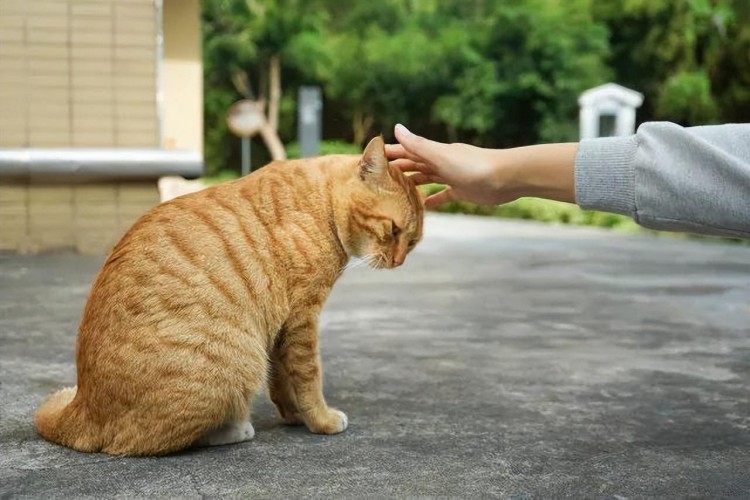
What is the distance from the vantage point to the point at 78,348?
1.78 metres

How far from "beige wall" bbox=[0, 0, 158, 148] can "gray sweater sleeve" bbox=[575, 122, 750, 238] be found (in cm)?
426

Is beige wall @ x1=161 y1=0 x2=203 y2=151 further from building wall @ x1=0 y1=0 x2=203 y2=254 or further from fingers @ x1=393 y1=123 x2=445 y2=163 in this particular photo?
fingers @ x1=393 y1=123 x2=445 y2=163

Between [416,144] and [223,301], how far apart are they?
1.69ft

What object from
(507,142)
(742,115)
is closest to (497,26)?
(507,142)

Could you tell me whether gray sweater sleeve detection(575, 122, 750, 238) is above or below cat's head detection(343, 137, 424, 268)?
above

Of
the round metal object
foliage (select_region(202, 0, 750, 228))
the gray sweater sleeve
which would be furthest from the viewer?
the round metal object

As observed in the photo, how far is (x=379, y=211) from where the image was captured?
5.98ft

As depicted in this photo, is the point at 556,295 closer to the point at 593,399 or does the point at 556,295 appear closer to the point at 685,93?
the point at 593,399

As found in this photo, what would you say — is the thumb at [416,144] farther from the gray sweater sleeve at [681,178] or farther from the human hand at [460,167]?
the gray sweater sleeve at [681,178]

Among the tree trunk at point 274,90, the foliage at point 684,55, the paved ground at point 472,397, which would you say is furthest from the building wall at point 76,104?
the tree trunk at point 274,90

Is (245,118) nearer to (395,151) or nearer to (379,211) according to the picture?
(395,151)

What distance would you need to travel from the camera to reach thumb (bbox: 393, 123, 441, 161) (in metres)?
1.78

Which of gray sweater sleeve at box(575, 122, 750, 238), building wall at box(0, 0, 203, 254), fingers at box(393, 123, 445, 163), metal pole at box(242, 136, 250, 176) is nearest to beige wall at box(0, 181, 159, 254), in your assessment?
building wall at box(0, 0, 203, 254)

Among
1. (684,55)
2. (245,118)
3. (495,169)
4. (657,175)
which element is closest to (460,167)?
(495,169)
